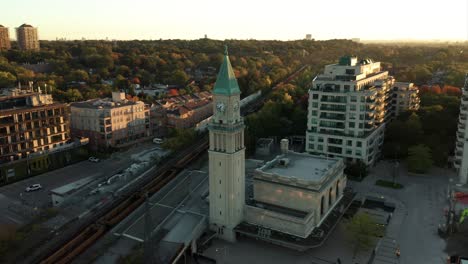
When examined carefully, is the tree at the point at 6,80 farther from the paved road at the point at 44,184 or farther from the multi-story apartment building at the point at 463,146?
the multi-story apartment building at the point at 463,146

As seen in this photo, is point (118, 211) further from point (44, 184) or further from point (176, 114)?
point (176, 114)

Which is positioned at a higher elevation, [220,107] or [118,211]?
[220,107]

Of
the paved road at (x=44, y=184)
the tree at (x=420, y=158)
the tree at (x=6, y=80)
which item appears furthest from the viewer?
the tree at (x=6, y=80)

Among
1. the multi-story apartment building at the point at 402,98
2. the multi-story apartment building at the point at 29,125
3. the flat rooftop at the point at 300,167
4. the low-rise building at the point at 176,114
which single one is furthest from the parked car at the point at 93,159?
the multi-story apartment building at the point at 402,98

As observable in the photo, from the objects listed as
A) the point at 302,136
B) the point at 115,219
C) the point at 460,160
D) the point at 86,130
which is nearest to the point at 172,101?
the point at 86,130

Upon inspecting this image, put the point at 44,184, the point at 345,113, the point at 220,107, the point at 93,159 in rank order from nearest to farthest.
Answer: the point at 220,107
the point at 44,184
the point at 345,113
the point at 93,159

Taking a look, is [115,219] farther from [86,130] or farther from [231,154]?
[86,130]

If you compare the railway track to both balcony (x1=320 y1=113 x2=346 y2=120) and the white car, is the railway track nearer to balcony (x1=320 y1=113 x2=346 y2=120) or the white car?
the white car

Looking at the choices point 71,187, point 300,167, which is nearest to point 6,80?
point 71,187
